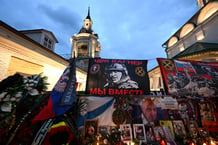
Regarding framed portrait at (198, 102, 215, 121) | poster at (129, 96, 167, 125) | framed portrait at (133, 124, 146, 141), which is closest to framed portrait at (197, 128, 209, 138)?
framed portrait at (198, 102, 215, 121)

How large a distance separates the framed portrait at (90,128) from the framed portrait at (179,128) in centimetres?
314

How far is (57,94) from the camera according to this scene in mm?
2840

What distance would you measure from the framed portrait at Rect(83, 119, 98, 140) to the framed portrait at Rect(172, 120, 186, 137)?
3135 mm

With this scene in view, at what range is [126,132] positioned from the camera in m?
3.47

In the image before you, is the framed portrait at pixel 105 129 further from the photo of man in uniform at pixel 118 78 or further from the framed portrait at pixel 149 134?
the photo of man in uniform at pixel 118 78

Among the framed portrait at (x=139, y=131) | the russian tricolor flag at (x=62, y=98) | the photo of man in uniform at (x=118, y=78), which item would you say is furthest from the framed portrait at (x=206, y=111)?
the russian tricolor flag at (x=62, y=98)

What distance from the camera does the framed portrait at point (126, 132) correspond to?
3374 mm

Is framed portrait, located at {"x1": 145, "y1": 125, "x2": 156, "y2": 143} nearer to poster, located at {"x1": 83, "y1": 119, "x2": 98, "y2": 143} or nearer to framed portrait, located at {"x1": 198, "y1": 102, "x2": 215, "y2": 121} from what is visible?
poster, located at {"x1": 83, "y1": 119, "x2": 98, "y2": 143}

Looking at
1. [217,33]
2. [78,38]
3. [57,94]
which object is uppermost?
[78,38]

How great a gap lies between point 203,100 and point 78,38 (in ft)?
80.8

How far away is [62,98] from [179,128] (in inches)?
180

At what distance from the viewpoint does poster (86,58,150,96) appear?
4.11 metres

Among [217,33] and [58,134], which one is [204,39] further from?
[58,134]

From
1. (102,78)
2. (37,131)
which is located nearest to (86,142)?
(37,131)
